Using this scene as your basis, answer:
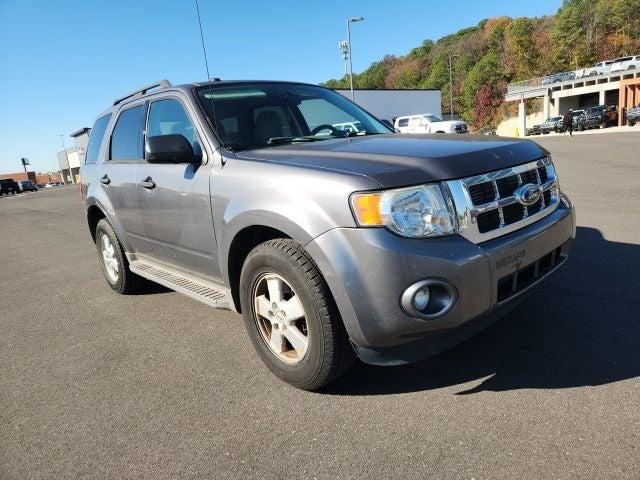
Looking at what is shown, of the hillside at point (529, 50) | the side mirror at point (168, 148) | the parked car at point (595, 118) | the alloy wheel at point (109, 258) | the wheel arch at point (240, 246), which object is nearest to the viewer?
the wheel arch at point (240, 246)

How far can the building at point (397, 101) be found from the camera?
4662 cm

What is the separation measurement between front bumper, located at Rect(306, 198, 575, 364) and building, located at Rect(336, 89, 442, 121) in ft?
144

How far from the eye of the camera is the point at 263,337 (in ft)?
9.80

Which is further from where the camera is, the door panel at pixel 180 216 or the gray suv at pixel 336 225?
the door panel at pixel 180 216

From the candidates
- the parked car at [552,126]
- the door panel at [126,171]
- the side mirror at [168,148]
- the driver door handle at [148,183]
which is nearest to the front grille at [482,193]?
the side mirror at [168,148]

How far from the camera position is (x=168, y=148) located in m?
3.08

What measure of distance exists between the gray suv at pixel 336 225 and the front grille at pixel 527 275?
1 cm

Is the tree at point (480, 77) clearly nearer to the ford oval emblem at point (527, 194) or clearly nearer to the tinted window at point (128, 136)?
the tinted window at point (128, 136)

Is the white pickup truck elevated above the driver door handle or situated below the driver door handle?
below

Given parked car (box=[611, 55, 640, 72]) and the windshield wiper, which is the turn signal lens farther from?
parked car (box=[611, 55, 640, 72])

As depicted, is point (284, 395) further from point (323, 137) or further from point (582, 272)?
point (582, 272)

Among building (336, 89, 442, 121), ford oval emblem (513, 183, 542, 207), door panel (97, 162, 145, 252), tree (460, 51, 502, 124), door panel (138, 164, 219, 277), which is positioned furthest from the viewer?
tree (460, 51, 502, 124)

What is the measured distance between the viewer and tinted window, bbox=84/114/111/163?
508cm

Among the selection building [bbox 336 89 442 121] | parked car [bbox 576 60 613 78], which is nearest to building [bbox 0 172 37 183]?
building [bbox 336 89 442 121]
